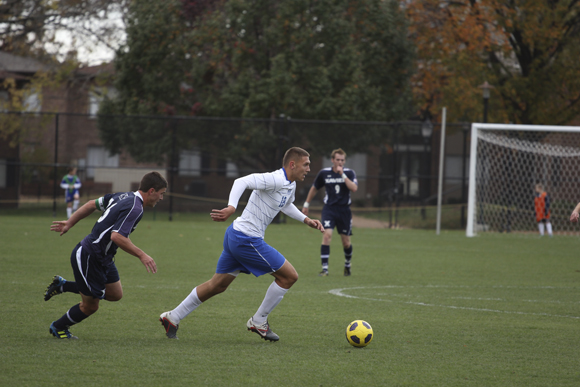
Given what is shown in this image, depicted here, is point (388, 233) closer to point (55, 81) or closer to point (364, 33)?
point (364, 33)

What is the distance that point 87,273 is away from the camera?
5422mm

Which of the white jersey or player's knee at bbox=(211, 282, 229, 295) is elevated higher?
the white jersey

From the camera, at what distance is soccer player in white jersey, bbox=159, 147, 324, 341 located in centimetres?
577

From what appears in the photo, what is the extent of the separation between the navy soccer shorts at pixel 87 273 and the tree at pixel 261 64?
18.1 m

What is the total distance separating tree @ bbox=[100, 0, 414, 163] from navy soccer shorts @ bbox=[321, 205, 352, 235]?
497 inches

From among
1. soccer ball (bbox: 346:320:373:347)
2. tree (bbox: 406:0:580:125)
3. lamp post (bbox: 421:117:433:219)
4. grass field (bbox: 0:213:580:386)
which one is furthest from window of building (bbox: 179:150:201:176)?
soccer ball (bbox: 346:320:373:347)

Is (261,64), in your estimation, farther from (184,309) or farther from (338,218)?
(184,309)

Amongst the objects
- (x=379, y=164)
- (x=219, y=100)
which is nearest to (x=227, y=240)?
(x=379, y=164)

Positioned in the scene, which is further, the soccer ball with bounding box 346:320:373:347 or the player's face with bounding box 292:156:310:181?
the player's face with bounding box 292:156:310:181

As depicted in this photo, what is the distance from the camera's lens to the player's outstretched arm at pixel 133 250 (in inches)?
198

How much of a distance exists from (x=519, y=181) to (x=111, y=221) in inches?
775

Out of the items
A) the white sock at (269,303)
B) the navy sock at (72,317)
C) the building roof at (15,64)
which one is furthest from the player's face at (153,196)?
the building roof at (15,64)

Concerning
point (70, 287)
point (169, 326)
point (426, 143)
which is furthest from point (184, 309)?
point (426, 143)

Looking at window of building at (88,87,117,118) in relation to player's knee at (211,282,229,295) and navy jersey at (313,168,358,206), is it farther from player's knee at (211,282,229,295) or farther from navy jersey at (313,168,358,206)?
player's knee at (211,282,229,295)
